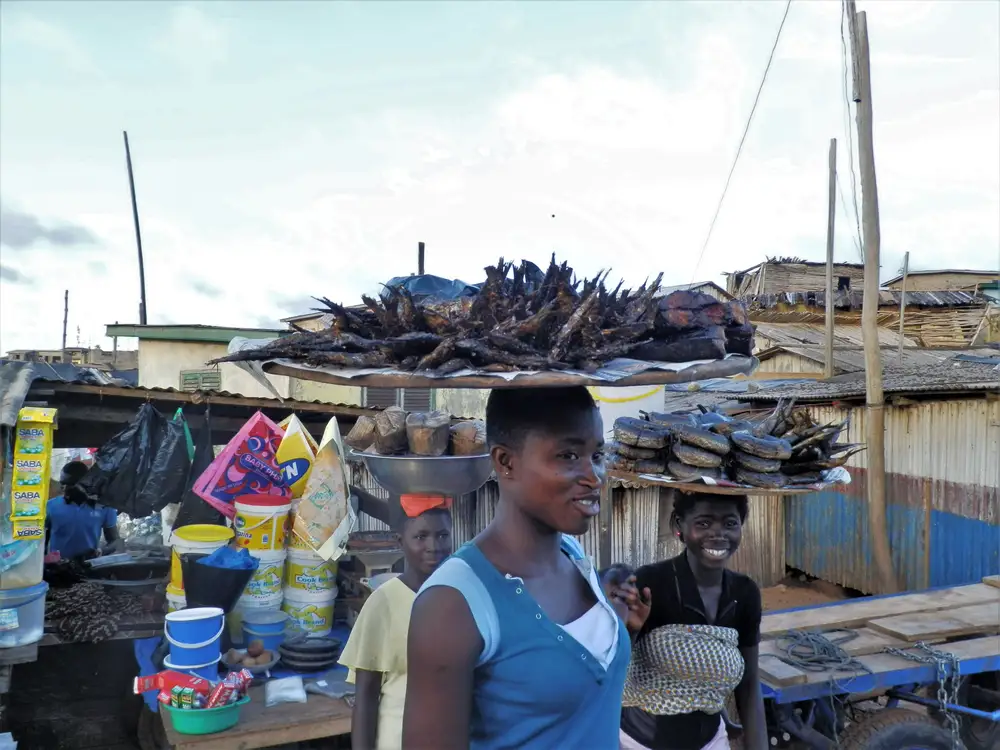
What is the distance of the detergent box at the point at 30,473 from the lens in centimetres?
520

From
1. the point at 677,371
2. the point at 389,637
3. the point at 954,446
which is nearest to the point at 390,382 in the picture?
the point at 677,371

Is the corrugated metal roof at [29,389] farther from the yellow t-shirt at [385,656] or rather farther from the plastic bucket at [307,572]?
the yellow t-shirt at [385,656]

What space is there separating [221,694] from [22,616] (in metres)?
2.58

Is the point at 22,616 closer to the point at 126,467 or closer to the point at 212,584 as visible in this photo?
the point at 126,467

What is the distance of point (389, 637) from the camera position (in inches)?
107

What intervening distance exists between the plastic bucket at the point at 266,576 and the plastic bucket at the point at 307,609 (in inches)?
6.1

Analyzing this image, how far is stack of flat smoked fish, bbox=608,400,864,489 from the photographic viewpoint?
2689 millimetres

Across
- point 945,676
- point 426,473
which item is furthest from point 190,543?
point 945,676

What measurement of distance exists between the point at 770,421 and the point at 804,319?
766 inches

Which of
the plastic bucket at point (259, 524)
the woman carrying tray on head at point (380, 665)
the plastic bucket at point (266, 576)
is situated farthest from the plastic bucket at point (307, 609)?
the woman carrying tray on head at point (380, 665)

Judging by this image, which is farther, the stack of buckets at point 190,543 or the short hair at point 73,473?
the short hair at point 73,473

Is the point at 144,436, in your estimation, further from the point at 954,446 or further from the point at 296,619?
the point at 954,446

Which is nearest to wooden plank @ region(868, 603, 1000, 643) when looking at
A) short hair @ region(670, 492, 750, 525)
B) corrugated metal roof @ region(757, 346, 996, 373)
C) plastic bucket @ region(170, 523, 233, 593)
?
short hair @ region(670, 492, 750, 525)

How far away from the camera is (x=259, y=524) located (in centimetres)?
513
